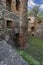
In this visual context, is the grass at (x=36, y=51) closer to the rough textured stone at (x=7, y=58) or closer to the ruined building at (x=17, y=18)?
the ruined building at (x=17, y=18)

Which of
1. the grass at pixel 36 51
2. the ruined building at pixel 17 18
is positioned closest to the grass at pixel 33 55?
the grass at pixel 36 51

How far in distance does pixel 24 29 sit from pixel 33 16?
30.0 ft

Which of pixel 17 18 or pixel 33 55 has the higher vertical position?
pixel 17 18

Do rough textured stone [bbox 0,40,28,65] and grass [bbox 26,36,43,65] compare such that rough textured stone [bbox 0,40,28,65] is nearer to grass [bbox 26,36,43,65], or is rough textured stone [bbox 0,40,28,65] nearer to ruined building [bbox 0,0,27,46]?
grass [bbox 26,36,43,65]

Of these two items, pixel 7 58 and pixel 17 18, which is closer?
pixel 7 58

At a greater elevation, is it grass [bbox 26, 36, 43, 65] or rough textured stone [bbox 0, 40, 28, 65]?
rough textured stone [bbox 0, 40, 28, 65]

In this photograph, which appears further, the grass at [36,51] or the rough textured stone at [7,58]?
the grass at [36,51]

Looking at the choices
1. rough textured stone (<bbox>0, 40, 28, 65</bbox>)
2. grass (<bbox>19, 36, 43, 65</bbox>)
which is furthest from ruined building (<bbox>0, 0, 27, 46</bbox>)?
rough textured stone (<bbox>0, 40, 28, 65</bbox>)

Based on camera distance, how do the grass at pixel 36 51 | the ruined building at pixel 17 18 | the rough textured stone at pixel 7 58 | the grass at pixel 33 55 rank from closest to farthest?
the rough textured stone at pixel 7 58 → the grass at pixel 33 55 → the grass at pixel 36 51 → the ruined building at pixel 17 18

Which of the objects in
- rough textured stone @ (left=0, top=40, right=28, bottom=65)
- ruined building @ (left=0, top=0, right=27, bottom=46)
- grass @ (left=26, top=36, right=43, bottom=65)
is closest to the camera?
rough textured stone @ (left=0, top=40, right=28, bottom=65)

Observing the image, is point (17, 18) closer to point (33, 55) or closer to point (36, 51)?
point (36, 51)

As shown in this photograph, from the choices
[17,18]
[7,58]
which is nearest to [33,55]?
[17,18]

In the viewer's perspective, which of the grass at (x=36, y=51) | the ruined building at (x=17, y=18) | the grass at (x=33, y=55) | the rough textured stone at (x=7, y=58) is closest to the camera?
the rough textured stone at (x=7, y=58)

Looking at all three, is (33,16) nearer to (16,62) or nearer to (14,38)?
(14,38)
